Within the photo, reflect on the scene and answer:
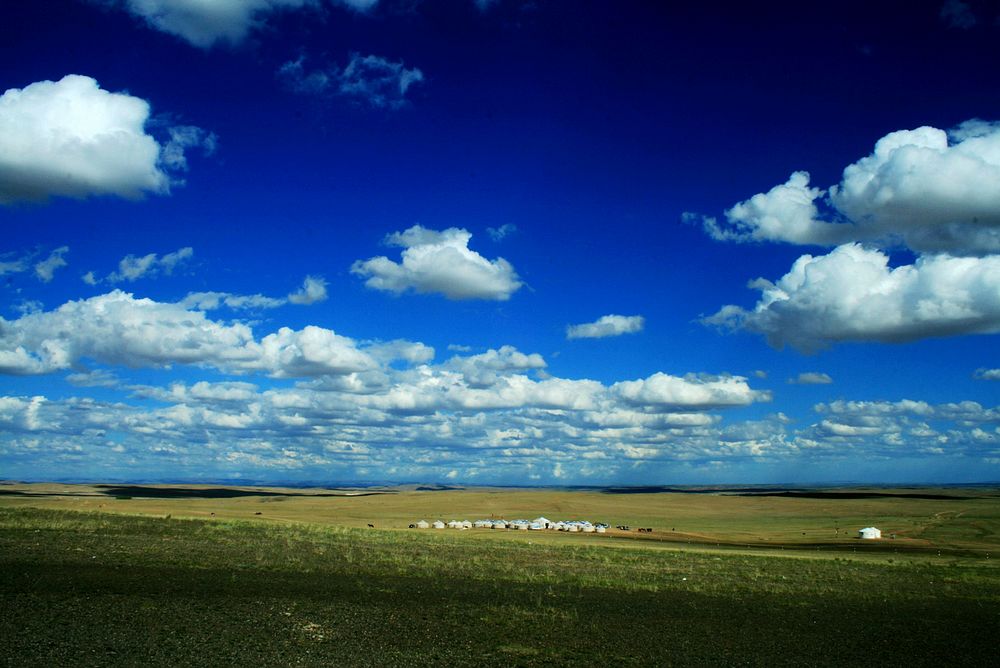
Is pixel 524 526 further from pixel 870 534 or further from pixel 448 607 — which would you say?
pixel 448 607

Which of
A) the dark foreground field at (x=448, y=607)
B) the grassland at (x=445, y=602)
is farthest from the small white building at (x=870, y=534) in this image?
the dark foreground field at (x=448, y=607)

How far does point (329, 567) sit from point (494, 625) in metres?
14.2

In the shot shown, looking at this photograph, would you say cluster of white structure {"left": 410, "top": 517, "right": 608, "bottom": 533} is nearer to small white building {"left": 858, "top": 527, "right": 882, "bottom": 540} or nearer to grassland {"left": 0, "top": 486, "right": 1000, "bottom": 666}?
small white building {"left": 858, "top": 527, "right": 882, "bottom": 540}

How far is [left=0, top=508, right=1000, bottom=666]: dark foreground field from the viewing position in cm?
1781

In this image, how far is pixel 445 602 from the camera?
1006 inches

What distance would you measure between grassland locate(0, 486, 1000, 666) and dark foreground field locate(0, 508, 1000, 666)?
105mm

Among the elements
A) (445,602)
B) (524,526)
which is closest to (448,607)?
(445,602)

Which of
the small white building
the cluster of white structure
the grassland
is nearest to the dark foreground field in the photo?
the grassland

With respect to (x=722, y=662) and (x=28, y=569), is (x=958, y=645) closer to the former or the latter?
(x=722, y=662)

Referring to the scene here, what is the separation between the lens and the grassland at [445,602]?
18000mm

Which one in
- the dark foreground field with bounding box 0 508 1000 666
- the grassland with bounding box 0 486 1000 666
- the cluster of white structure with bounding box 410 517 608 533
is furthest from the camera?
the cluster of white structure with bounding box 410 517 608 533

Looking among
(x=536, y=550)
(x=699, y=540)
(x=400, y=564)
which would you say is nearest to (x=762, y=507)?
(x=699, y=540)

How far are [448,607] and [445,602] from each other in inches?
41.3

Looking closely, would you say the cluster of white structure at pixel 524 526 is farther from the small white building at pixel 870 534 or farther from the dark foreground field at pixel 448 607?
the dark foreground field at pixel 448 607
